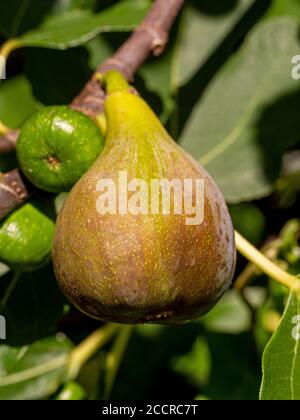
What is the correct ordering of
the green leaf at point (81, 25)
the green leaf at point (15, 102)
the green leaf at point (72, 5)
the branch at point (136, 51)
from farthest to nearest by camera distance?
1. the green leaf at point (15, 102)
2. the green leaf at point (72, 5)
3. the green leaf at point (81, 25)
4. the branch at point (136, 51)

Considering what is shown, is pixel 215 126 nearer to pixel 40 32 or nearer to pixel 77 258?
pixel 40 32

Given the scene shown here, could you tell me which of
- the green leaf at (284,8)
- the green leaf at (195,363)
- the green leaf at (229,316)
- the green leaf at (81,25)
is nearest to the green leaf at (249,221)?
the green leaf at (229,316)

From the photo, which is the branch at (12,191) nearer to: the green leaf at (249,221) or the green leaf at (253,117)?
the green leaf at (253,117)

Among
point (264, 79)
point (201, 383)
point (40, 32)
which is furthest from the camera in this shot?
point (201, 383)

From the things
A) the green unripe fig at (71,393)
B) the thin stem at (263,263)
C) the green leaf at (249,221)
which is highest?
the thin stem at (263,263)
